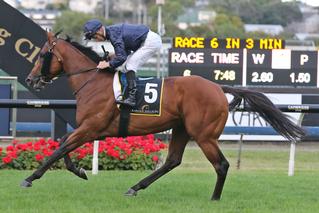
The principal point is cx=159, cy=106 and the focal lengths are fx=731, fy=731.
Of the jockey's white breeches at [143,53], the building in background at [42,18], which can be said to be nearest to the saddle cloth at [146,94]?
the jockey's white breeches at [143,53]

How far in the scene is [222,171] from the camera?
7.20m

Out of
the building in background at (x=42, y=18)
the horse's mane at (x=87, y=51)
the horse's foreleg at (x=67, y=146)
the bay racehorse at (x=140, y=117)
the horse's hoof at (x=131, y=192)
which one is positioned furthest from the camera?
the building in background at (x=42, y=18)

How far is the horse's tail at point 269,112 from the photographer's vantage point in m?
7.62

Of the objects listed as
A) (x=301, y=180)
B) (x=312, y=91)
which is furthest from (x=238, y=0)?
(x=301, y=180)

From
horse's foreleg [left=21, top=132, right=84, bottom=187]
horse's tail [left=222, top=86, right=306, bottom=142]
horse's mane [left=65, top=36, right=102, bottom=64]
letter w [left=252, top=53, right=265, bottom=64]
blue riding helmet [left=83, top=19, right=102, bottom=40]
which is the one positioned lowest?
letter w [left=252, top=53, right=265, bottom=64]

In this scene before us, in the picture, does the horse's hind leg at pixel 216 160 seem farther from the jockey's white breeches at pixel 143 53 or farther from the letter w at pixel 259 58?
the letter w at pixel 259 58

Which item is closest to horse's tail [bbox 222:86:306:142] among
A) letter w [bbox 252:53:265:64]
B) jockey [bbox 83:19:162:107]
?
jockey [bbox 83:19:162:107]

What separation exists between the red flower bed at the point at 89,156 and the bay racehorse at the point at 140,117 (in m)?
2.40

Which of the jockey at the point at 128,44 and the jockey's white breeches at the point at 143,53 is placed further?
the jockey's white breeches at the point at 143,53

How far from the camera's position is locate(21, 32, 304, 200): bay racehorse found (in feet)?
23.6

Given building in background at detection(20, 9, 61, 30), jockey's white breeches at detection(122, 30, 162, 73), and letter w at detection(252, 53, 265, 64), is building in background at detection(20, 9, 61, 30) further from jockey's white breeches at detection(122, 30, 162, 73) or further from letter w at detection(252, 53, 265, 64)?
letter w at detection(252, 53, 265, 64)

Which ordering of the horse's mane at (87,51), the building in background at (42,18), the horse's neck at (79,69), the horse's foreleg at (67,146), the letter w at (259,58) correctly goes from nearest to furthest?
the horse's foreleg at (67,146)
the horse's neck at (79,69)
the horse's mane at (87,51)
the letter w at (259,58)
the building in background at (42,18)

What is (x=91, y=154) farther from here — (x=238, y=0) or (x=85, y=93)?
(x=238, y=0)

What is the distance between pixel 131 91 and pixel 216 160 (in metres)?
1.08
